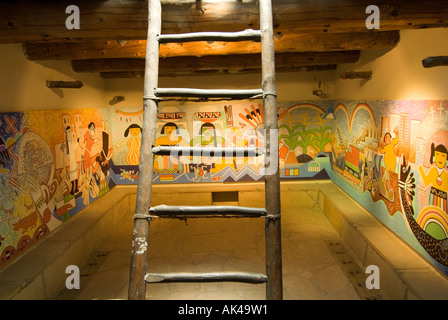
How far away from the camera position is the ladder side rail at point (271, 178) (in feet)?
4.88

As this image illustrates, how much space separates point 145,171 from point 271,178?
700 millimetres

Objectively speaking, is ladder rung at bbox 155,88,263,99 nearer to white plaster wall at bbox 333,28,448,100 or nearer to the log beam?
the log beam

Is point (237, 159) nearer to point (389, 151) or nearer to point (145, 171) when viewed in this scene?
point (389, 151)

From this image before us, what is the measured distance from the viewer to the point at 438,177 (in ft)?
9.55

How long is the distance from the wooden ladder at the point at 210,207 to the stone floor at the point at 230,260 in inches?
82.7

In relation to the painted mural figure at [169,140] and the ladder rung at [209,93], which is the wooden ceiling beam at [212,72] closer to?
the painted mural figure at [169,140]

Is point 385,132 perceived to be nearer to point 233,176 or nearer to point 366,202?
point 366,202

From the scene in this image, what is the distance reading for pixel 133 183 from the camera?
6445mm

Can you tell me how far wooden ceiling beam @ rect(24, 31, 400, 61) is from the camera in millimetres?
3572

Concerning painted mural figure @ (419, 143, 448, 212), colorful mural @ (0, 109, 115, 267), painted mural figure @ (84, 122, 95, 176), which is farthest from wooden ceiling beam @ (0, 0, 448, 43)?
painted mural figure @ (84, 122, 95, 176)

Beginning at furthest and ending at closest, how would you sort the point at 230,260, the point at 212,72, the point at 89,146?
the point at 212,72 < the point at 89,146 < the point at 230,260

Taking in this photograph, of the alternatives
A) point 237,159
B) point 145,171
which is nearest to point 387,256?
point 145,171

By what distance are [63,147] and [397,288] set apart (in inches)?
186

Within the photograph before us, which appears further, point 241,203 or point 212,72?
point 241,203
